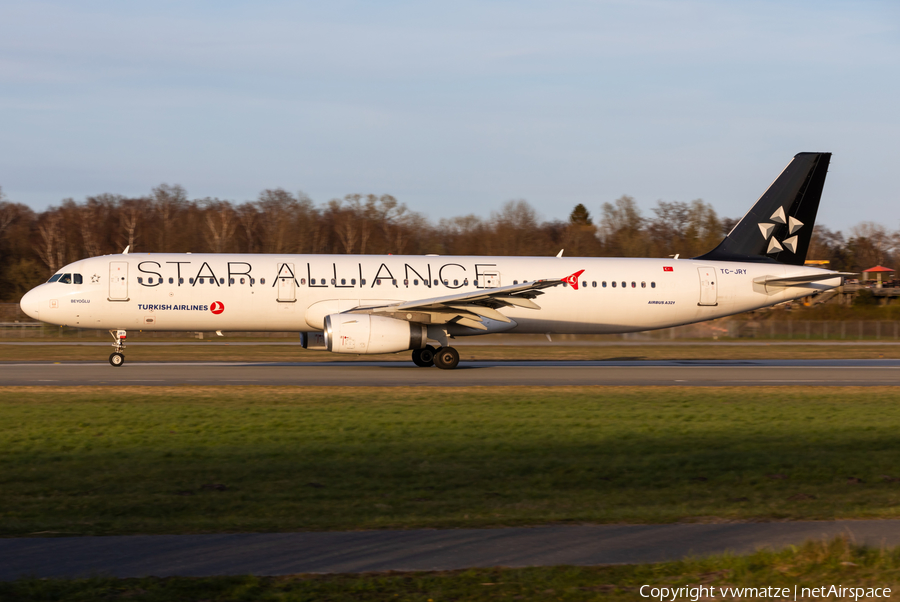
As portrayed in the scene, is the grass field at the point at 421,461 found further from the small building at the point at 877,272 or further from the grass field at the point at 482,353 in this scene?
the small building at the point at 877,272

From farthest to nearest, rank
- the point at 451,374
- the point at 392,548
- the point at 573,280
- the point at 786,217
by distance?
the point at 786,217
the point at 573,280
the point at 451,374
the point at 392,548

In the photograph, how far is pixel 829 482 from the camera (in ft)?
35.5

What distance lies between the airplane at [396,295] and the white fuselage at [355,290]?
0.12 ft

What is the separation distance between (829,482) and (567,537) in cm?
516

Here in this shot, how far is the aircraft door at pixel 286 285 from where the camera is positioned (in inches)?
1052

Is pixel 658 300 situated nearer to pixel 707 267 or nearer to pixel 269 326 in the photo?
pixel 707 267

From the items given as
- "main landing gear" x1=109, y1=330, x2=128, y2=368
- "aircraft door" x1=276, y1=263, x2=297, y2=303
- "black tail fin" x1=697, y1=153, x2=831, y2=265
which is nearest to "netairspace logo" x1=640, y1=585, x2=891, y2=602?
"aircraft door" x1=276, y1=263, x2=297, y2=303

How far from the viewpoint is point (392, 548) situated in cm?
712

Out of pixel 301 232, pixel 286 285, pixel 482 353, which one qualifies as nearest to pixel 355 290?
pixel 286 285

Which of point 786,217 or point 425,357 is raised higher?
point 786,217

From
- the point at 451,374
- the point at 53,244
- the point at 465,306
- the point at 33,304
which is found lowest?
the point at 451,374

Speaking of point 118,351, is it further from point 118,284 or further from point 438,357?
point 438,357

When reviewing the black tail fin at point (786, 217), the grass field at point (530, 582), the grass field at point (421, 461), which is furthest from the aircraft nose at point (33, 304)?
the black tail fin at point (786, 217)

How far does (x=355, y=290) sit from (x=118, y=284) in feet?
25.2
